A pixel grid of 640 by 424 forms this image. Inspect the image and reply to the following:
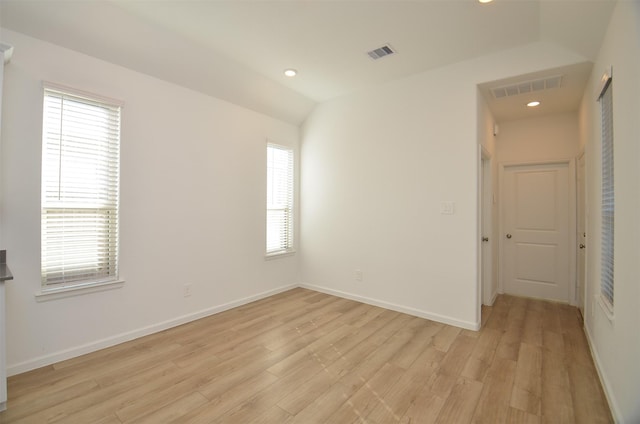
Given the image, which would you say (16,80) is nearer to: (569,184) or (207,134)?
(207,134)

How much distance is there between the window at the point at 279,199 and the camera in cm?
447

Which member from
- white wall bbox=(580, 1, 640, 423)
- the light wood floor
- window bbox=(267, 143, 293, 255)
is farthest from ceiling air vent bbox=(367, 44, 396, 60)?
the light wood floor

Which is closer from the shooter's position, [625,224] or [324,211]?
[625,224]

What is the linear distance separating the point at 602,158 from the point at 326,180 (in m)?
3.13

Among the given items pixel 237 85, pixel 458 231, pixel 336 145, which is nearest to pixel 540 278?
pixel 458 231

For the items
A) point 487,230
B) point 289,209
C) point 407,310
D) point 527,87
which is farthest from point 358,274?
point 527,87

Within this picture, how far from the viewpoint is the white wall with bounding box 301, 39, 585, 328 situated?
325cm

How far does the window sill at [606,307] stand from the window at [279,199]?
368cm

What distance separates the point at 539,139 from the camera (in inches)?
172

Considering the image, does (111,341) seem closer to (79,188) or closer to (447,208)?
(79,188)

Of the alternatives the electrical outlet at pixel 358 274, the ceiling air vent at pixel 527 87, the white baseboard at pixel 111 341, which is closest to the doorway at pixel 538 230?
the ceiling air vent at pixel 527 87

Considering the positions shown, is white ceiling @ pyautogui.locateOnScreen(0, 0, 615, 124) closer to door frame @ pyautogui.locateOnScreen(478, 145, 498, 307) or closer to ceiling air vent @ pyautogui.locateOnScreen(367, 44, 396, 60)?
ceiling air vent @ pyautogui.locateOnScreen(367, 44, 396, 60)

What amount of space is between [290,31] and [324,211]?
8.38 feet

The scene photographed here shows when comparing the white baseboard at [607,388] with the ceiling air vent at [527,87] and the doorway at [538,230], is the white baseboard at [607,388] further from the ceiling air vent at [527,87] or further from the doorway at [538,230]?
the ceiling air vent at [527,87]
